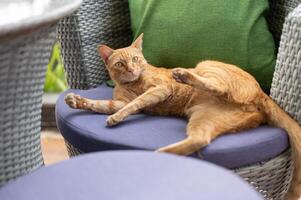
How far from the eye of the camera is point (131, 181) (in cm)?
97

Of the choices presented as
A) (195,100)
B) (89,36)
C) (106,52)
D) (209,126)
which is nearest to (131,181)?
(209,126)

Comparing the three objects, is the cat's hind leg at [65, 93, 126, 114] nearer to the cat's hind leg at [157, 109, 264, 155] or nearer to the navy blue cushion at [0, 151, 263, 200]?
the cat's hind leg at [157, 109, 264, 155]

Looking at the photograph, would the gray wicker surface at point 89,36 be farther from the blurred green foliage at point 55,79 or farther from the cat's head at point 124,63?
the blurred green foliage at point 55,79

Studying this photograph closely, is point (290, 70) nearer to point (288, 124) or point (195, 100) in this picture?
point (288, 124)

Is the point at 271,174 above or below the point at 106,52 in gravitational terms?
below

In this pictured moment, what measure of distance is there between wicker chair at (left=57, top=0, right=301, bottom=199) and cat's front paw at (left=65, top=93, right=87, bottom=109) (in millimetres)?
119

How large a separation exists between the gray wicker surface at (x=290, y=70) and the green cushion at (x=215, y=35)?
0.48 ft

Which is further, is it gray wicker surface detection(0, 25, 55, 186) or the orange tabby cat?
the orange tabby cat

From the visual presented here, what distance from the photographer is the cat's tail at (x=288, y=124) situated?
4.67ft

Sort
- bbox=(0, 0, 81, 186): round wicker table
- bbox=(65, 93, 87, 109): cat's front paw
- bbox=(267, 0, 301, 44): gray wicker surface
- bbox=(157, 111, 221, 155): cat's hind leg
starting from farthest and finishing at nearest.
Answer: bbox=(267, 0, 301, 44): gray wicker surface < bbox=(65, 93, 87, 109): cat's front paw < bbox=(157, 111, 221, 155): cat's hind leg < bbox=(0, 0, 81, 186): round wicker table

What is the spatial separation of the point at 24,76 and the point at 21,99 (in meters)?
0.05

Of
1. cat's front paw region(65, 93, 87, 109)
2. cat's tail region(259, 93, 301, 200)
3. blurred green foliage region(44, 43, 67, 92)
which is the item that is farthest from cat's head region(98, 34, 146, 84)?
blurred green foliage region(44, 43, 67, 92)

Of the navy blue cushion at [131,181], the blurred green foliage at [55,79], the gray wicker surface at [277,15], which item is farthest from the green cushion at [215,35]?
the blurred green foliage at [55,79]

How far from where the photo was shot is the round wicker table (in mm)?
1055
